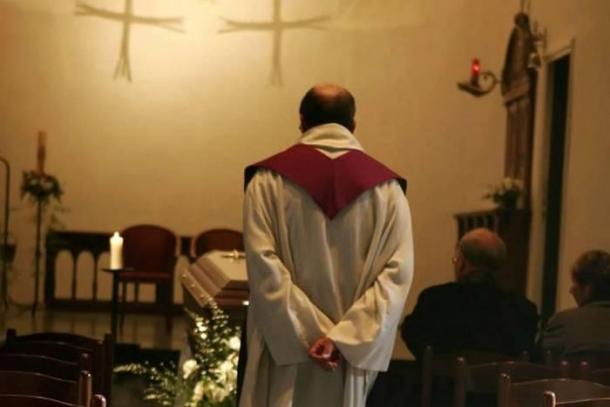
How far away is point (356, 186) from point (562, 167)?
227 inches

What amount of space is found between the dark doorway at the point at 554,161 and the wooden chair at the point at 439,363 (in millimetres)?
4497

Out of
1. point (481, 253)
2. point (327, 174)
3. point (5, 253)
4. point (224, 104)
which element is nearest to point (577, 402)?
point (327, 174)

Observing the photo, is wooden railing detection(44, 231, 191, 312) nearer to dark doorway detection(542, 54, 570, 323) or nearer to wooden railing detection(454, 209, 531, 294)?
wooden railing detection(454, 209, 531, 294)

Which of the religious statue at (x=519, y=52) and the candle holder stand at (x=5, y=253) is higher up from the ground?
the religious statue at (x=519, y=52)

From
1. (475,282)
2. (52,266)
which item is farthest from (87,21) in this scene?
(475,282)

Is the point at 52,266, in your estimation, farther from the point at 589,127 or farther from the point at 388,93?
the point at 589,127

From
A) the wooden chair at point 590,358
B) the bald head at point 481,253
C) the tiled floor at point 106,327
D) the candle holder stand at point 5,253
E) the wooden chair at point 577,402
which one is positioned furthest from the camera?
the candle holder stand at point 5,253

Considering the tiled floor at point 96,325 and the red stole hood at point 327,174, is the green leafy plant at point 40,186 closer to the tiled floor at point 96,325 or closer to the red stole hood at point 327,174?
the tiled floor at point 96,325

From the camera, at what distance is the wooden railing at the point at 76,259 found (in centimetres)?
970

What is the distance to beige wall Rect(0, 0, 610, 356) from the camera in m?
10.4

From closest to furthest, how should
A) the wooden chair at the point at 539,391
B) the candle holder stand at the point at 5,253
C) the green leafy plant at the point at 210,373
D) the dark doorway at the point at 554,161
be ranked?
the wooden chair at the point at 539,391 < the green leafy plant at the point at 210,373 < the dark doorway at the point at 554,161 < the candle holder stand at the point at 5,253

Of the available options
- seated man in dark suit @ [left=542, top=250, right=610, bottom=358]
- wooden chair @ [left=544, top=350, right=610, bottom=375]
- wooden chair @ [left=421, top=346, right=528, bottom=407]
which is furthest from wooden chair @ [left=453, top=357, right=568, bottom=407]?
seated man in dark suit @ [left=542, top=250, right=610, bottom=358]

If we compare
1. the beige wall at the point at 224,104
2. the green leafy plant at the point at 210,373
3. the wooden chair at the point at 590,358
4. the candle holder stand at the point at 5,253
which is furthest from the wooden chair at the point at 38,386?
the beige wall at the point at 224,104

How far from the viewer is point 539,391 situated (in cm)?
280
